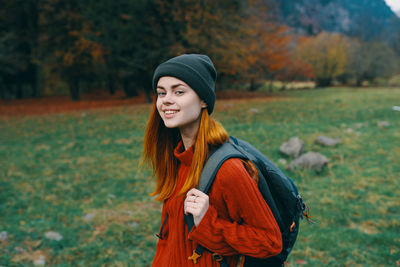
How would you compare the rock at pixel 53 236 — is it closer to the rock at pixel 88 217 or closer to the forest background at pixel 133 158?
the forest background at pixel 133 158

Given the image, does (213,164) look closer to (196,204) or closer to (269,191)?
(196,204)

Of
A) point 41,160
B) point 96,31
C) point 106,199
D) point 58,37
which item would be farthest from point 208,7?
point 106,199

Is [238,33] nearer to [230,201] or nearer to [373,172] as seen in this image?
[373,172]

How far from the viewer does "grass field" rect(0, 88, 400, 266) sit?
12.8 feet

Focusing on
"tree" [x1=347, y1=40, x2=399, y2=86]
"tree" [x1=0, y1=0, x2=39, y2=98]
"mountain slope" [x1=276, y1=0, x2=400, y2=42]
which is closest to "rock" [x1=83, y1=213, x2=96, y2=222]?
"tree" [x1=0, y1=0, x2=39, y2=98]

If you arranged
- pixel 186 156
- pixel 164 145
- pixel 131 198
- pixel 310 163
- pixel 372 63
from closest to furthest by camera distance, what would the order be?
pixel 186 156 → pixel 164 145 → pixel 131 198 → pixel 310 163 → pixel 372 63

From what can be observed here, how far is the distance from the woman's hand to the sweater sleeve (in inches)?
1.2

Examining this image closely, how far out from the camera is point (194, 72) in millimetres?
1592

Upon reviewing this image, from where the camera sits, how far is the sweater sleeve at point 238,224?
1.41 m

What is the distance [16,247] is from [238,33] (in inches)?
737

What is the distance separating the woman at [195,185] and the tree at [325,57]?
45.9 meters

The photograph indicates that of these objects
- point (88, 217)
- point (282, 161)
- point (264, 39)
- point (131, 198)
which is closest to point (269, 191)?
point (88, 217)

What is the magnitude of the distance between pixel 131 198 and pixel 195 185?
4.40 m

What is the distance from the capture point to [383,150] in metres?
7.56
